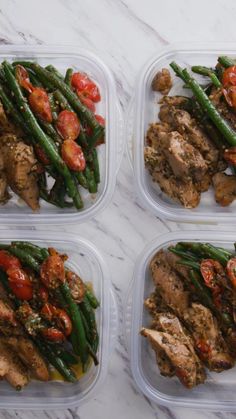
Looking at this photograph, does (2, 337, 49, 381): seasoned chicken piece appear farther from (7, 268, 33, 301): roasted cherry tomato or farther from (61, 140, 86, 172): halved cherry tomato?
(61, 140, 86, 172): halved cherry tomato

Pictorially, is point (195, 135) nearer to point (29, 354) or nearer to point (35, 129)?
point (35, 129)

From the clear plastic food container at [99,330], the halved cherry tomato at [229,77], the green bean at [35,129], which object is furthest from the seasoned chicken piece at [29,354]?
the halved cherry tomato at [229,77]

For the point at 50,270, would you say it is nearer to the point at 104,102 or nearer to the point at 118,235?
the point at 118,235

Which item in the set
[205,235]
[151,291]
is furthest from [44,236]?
[205,235]

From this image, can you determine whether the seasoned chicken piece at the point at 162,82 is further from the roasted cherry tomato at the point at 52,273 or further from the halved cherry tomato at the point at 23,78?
the roasted cherry tomato at the point at 52,273

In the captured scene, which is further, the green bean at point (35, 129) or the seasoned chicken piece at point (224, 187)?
the seasoned chicken piece at point (224, 187)

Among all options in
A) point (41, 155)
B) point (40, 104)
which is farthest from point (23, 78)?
point (41, 155)

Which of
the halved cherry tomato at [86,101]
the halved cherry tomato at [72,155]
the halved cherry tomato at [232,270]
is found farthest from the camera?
the halved cherry tomato at [86,101]
